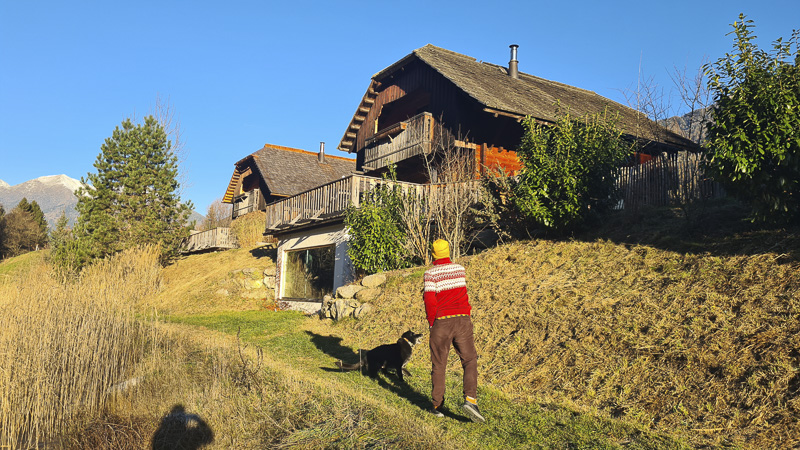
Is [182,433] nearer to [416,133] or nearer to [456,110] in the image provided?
[456,110]

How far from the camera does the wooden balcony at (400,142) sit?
67.2 ft

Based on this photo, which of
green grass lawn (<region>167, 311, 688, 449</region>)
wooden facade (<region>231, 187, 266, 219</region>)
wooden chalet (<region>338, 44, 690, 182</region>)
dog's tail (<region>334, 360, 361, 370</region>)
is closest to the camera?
green grass lawn (<region>167, 311, 688, 449</region>)

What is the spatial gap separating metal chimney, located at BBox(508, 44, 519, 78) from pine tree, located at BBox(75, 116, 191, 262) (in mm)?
16604

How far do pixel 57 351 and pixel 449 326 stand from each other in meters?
5.97

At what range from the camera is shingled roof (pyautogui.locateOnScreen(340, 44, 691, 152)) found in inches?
715

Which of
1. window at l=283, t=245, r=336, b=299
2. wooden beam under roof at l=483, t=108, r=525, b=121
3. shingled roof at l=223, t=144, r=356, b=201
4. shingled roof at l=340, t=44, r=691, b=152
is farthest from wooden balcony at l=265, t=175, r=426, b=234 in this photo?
shingled roof at l=223, t=144, r=356, b=201

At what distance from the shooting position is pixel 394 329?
1055 centimetres

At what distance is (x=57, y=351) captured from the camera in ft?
25.6

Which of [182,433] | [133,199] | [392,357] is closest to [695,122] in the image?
[392,357]

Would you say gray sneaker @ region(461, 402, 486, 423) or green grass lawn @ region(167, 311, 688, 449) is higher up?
gray sneaker @ region(461, 402, 486, 423)

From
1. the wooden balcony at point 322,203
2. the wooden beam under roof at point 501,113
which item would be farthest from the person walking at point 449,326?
the wooden beam under roof at point 501,113

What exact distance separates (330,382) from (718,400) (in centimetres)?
463

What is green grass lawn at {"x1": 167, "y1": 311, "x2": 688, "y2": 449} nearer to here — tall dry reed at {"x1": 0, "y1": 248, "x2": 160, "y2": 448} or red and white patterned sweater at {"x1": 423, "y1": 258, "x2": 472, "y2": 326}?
red and white patterned sweater at {"x1": 423, "y1": 258, "x2": 472, "y2": 326}

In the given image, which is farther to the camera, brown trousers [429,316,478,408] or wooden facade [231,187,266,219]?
wooden facade [231,187,266,219]
